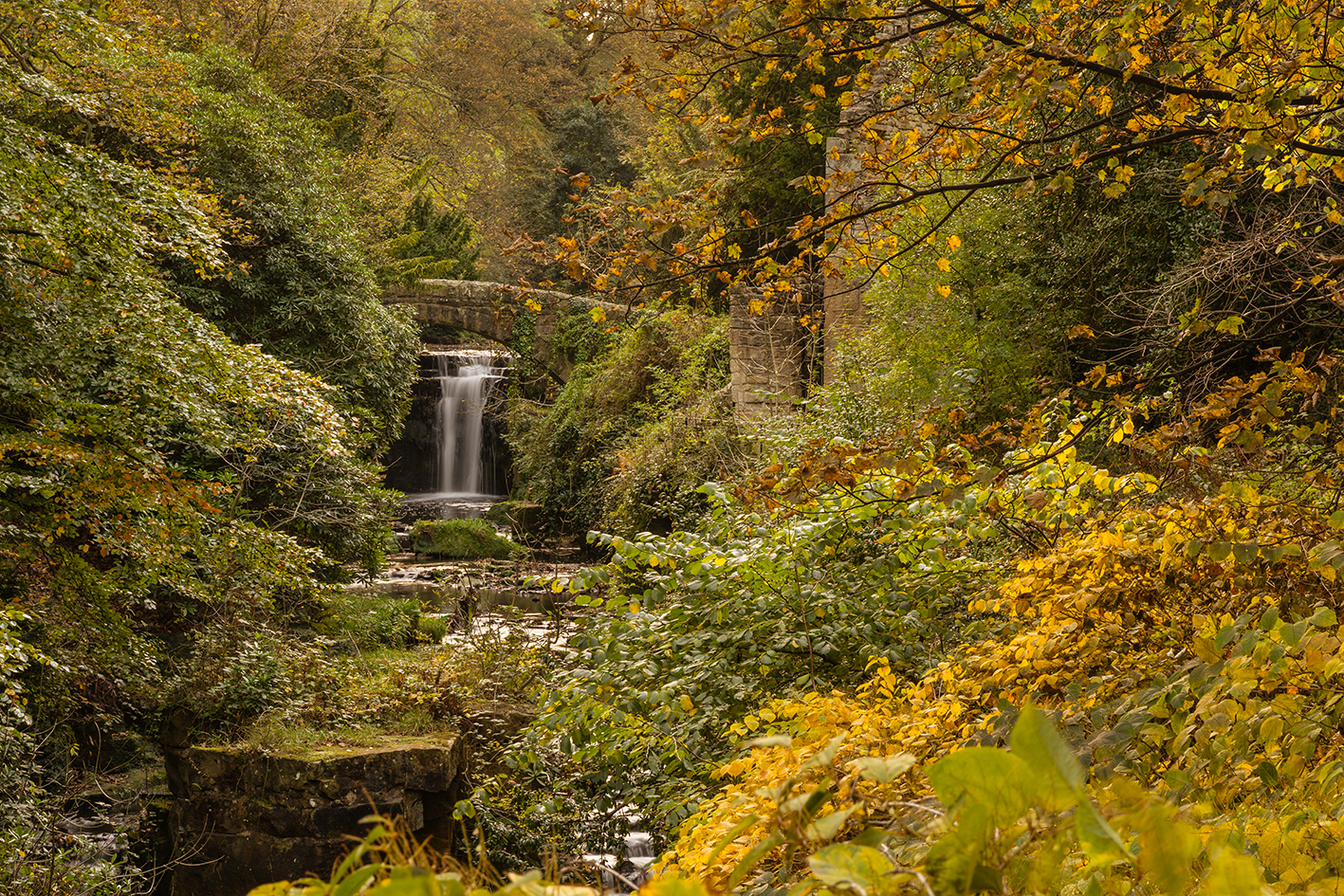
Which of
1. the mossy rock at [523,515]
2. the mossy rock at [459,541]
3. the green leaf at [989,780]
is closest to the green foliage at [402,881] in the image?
the green leaf at [989,780]

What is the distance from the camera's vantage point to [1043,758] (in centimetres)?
71

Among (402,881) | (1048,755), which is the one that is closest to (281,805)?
(402,881)

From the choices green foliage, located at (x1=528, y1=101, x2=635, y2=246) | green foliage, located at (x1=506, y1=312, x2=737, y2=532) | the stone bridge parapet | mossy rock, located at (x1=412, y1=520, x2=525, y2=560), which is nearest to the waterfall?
the stone bridge parapet

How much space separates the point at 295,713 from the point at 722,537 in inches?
135

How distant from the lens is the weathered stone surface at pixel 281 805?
5.95m

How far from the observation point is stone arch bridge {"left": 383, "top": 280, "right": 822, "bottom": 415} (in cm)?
663

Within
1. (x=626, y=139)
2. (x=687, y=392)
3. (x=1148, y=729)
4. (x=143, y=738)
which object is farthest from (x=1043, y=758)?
(x=626, y=139)

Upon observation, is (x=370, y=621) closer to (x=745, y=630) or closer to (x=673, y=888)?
(x=745, y=630)

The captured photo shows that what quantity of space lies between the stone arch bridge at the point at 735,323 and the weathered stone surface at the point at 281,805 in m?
2.99

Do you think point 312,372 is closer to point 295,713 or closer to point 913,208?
point 295,713

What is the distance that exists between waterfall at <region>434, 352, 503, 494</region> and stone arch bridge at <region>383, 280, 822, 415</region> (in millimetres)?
836

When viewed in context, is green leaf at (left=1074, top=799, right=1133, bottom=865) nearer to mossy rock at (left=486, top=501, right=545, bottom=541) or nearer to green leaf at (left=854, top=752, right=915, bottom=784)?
green leaf at (left=854, top=752, right=915, bottom=784)

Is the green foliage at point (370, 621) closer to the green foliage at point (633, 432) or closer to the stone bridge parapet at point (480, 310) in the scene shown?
the green foliage at point (633, 432)

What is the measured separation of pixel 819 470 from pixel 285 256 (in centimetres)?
965
